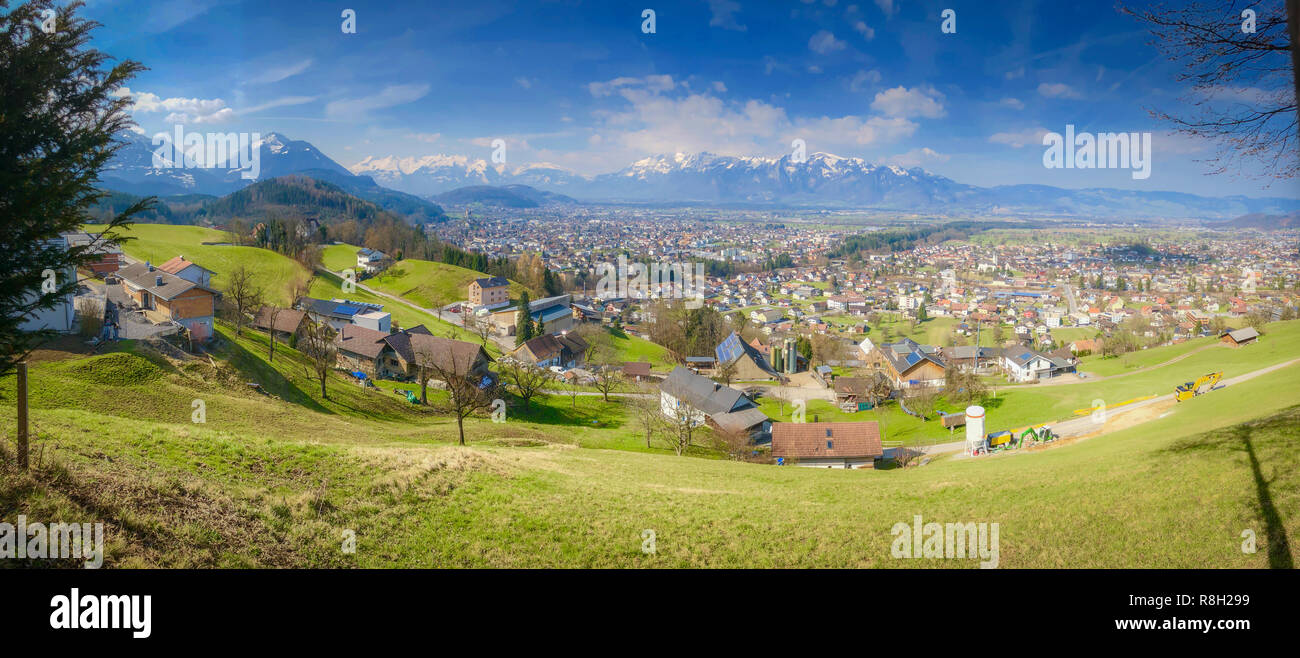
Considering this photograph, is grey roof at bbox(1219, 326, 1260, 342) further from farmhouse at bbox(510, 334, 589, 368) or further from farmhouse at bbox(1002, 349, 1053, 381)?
farmhouse at bbox(510, 334, 589, 368)

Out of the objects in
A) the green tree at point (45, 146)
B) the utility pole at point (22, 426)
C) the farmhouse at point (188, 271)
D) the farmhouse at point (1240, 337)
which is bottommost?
the utility pole at point (22, 426)

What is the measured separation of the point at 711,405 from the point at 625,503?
2534 centimetres

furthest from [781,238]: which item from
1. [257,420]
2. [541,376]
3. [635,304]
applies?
[257,420]

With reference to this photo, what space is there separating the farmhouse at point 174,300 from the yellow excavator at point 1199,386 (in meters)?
41.9

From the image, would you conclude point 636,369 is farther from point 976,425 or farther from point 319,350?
point 976,425

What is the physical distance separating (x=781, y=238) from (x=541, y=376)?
527ft

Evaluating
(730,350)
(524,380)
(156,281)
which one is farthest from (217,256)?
(730,350)

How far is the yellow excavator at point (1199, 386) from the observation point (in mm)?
17875

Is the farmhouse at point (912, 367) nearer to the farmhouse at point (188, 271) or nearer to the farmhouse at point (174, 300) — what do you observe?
the farmhouse at point (174, 300)

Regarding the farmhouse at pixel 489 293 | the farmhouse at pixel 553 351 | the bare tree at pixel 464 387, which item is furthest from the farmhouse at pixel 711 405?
the farmhouse at pixel 489 293

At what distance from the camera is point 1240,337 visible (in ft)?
70.2

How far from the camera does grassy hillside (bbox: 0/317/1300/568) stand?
5852 mm
